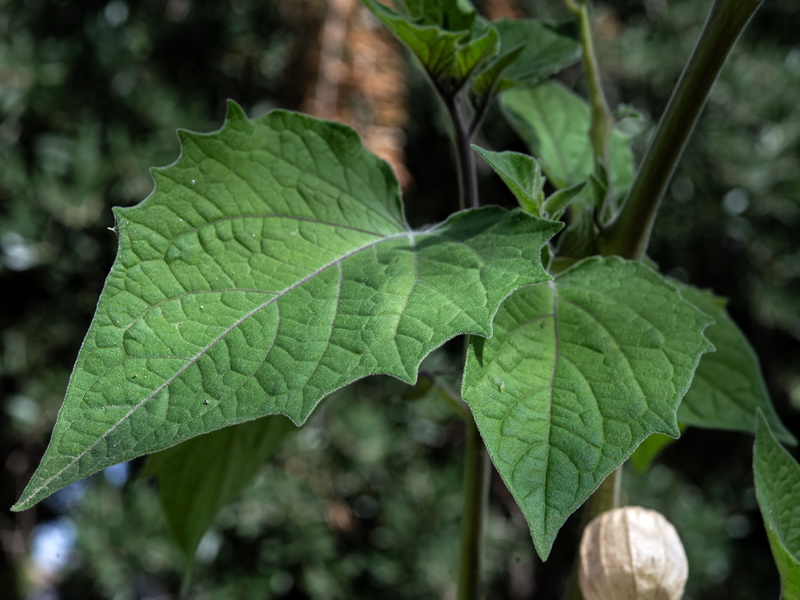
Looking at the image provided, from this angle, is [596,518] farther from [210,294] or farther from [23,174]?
[23,174]

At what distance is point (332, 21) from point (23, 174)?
44cm

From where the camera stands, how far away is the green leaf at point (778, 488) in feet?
1.03

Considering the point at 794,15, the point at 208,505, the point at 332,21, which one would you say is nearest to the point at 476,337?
the point at 208,505

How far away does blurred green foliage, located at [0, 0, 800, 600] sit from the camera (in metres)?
1.15

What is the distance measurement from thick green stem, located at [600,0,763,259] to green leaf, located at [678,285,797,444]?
7 cm

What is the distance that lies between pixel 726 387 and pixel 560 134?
0.54 ft

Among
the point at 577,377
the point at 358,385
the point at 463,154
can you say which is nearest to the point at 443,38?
the point at 463,154

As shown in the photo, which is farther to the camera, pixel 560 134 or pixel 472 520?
pixel 560 134

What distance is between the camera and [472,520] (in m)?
0.37

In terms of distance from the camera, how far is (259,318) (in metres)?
0.28

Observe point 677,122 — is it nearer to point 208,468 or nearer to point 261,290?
point 261,290

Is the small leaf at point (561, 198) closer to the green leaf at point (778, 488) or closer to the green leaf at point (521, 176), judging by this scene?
the green leaf at point (521, 176)

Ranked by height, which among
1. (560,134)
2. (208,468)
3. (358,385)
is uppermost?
(560,134)

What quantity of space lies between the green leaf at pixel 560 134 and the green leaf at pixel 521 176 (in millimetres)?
116
